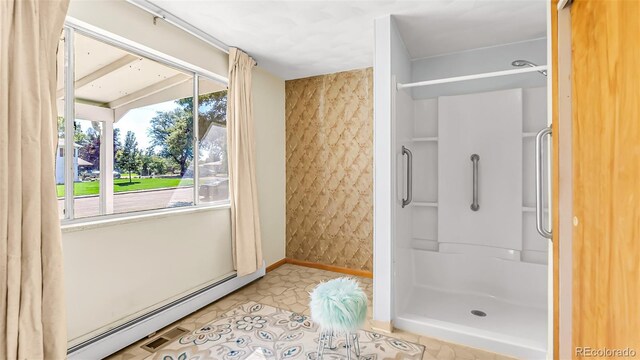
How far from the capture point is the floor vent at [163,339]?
192cm

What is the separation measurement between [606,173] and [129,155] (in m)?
2.63

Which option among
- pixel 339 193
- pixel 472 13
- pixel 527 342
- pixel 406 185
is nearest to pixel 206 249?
pixel 339 193

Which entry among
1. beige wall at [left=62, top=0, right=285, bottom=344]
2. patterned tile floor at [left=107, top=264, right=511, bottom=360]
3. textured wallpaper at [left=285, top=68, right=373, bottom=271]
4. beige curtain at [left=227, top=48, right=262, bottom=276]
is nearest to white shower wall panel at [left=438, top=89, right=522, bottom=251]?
textured wallpaper at [left=285, top=68, right=373, bottom=271]

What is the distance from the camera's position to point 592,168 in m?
1.03

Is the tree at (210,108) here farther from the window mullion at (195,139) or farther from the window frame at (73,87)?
the window frame at (73,87)

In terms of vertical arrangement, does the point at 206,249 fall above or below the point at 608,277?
below

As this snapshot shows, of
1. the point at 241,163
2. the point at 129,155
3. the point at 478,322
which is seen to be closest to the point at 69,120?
the point at 129,155

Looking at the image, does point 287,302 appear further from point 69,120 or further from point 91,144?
point 69,120

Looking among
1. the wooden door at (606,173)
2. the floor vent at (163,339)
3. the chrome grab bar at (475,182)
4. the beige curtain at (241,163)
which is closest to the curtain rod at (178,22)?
the beige curtain at (241,163)

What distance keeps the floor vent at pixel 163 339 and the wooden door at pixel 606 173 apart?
2.32m

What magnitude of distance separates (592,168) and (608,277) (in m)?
0.38

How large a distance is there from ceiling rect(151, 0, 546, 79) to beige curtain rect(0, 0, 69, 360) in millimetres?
842

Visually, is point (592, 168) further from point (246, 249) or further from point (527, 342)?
point (246, 249)

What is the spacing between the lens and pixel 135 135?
2.17 meters
